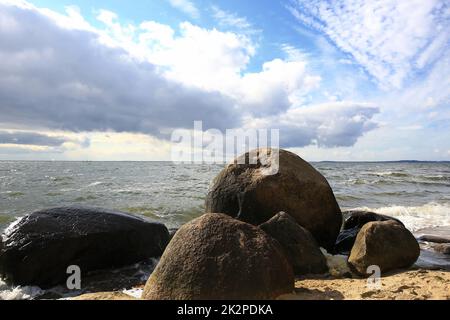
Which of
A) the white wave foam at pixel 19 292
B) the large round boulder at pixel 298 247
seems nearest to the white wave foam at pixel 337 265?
the large round boulder at pixel 298 247

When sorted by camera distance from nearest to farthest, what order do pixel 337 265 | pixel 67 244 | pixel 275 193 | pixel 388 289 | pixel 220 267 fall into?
pixel 220 267
pixel 388 289
pixel 67 244
pixel 337 265
pixel 275 193

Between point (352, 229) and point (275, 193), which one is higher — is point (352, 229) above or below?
below

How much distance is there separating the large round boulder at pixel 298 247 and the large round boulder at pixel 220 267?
141cm

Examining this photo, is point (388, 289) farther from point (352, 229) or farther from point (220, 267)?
point (352, 229)

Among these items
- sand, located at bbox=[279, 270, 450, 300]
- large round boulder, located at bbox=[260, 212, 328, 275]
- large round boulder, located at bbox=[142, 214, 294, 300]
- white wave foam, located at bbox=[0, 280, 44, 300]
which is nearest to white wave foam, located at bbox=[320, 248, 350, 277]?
large round boulder, located at bbox=[260, 212, 328, 275]

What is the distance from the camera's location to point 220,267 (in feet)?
12.7

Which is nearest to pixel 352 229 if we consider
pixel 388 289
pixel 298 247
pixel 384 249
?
pixel 384 249

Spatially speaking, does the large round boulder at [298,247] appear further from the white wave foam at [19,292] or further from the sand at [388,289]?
the white wave foam at [19,292]

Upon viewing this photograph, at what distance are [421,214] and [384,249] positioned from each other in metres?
9.87

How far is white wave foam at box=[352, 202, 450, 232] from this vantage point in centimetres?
1210

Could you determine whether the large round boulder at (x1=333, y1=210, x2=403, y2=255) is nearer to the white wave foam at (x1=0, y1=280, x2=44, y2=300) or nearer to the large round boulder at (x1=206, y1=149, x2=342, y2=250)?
the large round boulder at (x1=206, y1=149, x2=342, y2=250)
